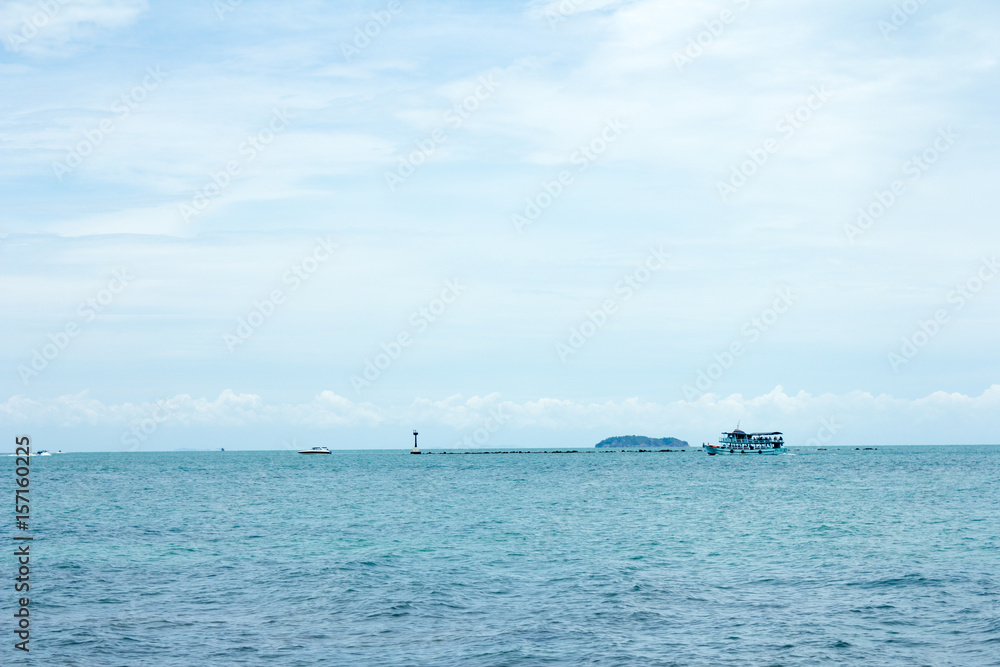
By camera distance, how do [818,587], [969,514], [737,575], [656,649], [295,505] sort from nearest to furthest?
[656,649] < [818,587] < [737,575] < [969,514] < [295,505]

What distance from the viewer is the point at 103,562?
41062 millimetres

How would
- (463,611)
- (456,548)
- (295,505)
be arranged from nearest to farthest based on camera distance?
(463,611) → (456,548) → (295,505)

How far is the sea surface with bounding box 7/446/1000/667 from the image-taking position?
24.5 metres

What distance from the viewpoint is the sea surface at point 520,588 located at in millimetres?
24453

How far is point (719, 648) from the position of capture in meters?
24.1

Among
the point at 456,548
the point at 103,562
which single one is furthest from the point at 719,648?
the point at 103,562

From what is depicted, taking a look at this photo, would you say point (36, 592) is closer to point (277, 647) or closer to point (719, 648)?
point (277, 647)

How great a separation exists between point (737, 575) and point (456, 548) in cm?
1641

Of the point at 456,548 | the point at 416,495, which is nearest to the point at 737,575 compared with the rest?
the point at 456,548

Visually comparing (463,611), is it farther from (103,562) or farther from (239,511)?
(239,511)

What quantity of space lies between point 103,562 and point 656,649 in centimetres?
3022

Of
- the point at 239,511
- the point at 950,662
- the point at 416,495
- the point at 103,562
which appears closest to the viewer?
the point at 950,662

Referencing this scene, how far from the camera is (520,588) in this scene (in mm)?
33469

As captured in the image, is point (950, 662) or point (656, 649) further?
point (656, 649)
